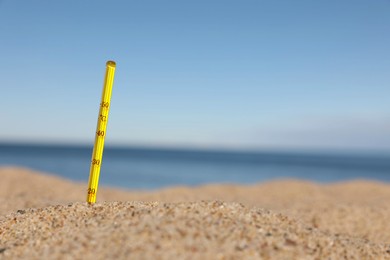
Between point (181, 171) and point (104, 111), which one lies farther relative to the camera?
point (181, 171)

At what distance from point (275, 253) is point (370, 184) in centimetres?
1464

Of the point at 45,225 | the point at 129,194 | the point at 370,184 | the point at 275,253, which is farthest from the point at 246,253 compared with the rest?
the point at 370,184

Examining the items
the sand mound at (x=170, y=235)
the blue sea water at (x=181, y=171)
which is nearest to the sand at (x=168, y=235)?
the sand mound at (x=170, y=235)

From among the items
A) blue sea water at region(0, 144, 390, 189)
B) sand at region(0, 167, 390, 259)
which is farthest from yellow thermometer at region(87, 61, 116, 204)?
blue sea water at region(0, 144, 390, 189)

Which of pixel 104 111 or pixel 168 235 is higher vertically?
pixel 104 111

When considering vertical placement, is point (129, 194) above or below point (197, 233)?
below

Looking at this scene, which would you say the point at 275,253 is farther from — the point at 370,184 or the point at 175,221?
the point at 370,184

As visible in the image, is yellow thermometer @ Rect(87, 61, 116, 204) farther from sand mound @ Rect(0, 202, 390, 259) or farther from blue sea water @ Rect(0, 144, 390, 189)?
blue sea water @ Rect(0, 144, 390, 189)

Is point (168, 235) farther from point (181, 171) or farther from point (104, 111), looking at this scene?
point (181, 171)

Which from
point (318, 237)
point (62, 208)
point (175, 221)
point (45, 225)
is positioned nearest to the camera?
point (175, 221)

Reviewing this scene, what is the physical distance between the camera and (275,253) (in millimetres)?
3467

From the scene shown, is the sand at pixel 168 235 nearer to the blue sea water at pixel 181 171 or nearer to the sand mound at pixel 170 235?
the sand mound at pixel 170 235

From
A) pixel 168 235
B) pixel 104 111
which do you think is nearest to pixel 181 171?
pixel 104 111

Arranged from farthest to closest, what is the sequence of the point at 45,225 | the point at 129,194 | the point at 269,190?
the point at 269,190 < the point at 129,194 < the point at 45,225
